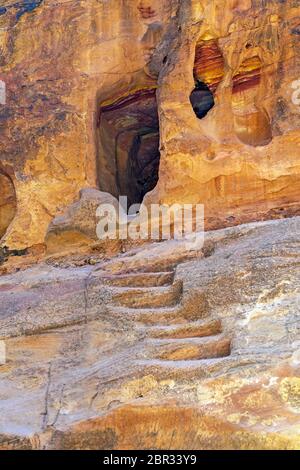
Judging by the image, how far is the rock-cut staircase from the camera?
20.9ft

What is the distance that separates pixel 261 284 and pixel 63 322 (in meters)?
2.22

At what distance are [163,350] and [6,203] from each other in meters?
6.91

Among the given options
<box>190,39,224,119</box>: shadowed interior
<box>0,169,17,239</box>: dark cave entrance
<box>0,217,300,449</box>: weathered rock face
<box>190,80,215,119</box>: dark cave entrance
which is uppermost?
<box>190,39,224,119</box>: shadowed interior

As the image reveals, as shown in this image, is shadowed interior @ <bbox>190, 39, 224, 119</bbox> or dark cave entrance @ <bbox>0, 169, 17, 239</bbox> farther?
dark cave entrance @ <bbox>0, 169, 17, 239</bbox>

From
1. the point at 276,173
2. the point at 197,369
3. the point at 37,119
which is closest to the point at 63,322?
the point at 197,369

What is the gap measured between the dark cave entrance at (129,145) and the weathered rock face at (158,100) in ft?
0.12

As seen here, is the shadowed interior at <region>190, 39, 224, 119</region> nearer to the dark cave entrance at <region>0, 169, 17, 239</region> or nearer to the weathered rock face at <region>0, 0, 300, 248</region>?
the weathered rock face at <region>0, 0, 300, 248</region>

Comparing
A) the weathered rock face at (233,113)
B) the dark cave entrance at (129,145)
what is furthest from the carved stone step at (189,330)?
the dark cave entrance at (129,145)

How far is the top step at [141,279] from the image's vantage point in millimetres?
7945

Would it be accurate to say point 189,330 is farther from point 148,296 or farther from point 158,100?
point 158,100

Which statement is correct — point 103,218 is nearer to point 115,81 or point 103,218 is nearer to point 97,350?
point 115,81

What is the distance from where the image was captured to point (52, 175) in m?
11.1

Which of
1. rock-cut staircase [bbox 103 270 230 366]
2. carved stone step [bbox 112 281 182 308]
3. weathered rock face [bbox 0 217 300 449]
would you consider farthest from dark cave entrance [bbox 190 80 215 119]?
carved stone step [bbox 112 281 182 308]

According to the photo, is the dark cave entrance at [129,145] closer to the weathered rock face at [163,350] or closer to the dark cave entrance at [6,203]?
the dark cave entrance at [6,203]
